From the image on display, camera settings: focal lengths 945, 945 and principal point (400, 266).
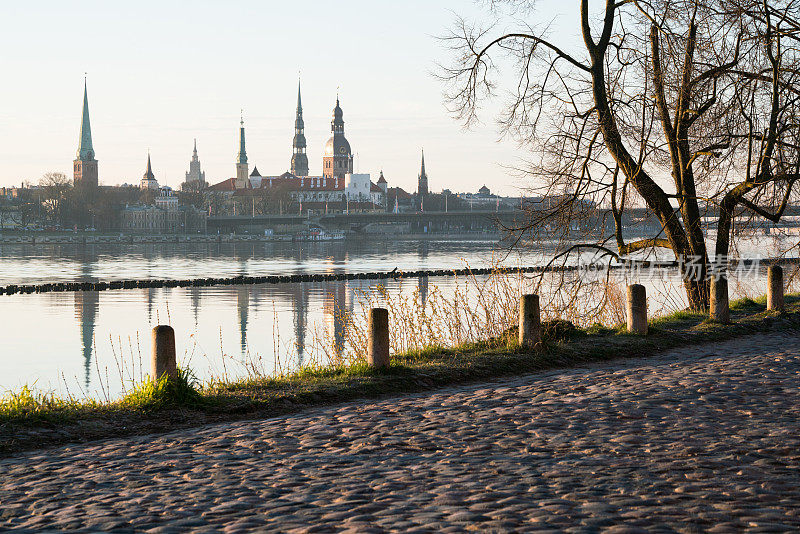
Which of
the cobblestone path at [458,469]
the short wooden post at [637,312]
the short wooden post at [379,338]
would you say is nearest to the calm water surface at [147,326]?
the short wooden post at [379,338]

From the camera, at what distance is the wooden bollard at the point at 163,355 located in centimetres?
942

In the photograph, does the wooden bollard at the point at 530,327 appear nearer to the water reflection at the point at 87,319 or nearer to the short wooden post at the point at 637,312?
the short wooden post at the point at 637,312

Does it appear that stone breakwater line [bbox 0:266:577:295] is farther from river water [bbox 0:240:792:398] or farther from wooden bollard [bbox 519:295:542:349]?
wooden bollard [bbox 519:295:542:349]

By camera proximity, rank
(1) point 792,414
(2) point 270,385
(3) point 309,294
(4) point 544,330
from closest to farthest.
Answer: (1) point 792,414
(2) point 270,385
(4) point 544,330
(3) point 309,294

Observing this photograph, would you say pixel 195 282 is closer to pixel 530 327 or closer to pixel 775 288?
pixel 775 288

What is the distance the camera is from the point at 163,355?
9461 mm

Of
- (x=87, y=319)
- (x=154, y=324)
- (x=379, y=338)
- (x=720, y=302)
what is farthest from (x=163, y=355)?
(x=87, y=319)

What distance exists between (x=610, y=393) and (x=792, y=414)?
188 cm

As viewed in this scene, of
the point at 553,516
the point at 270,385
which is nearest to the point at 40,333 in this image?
the point at 270,385

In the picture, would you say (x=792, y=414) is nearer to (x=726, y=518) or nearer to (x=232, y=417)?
(x=726, y=518)

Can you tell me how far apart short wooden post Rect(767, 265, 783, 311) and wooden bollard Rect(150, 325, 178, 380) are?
40.2ft

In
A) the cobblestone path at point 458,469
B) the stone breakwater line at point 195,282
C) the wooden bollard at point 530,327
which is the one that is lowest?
the stone breakwater line at point 195,282

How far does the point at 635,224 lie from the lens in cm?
1848

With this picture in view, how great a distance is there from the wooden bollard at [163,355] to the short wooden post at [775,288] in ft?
40.2
